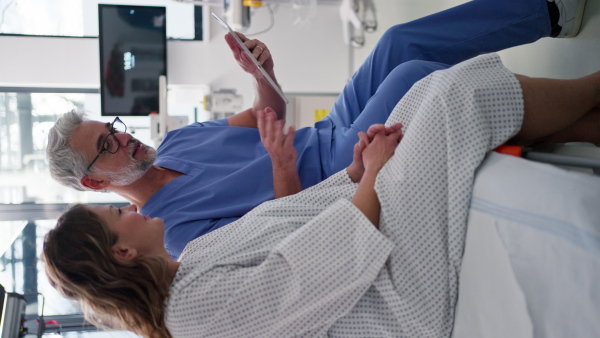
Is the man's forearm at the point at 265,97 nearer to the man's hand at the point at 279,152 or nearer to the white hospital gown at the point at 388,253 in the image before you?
the man's hand at the point at 279,152

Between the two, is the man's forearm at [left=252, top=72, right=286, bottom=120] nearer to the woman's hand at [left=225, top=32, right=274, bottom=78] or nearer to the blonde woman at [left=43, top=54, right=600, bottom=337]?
the woman's hand at [left=225, top=32, right=274, bottom=78]

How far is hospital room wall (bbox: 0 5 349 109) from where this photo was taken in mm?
4664

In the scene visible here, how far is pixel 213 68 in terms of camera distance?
4977 mm

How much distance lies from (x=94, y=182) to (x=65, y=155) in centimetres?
14

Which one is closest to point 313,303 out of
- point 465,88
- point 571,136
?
point 465,88

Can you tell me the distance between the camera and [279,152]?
5.72ft

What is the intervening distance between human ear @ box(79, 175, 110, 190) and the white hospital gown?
2.94 ft

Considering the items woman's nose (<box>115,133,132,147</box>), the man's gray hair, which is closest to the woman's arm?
woman's nose (<box>115,133,132,147</box>)

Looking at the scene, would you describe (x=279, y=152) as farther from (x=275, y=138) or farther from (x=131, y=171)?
(x=131, y=171)

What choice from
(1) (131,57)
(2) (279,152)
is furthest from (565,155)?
(1) (131,57)

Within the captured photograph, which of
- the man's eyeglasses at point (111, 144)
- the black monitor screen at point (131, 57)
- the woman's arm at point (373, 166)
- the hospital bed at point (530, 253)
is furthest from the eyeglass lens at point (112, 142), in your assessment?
the black monitor screen at point (131, 57)

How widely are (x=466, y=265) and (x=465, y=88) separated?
37 cm

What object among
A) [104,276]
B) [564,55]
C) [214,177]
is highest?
[564,55]

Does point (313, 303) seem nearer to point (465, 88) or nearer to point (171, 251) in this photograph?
point (465, 88)
